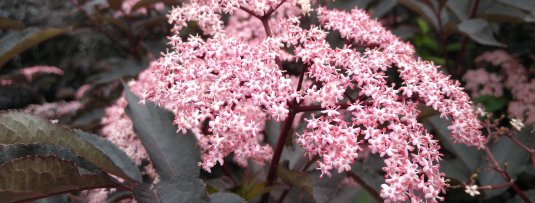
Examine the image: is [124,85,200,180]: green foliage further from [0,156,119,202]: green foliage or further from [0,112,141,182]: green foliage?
[0,156,119,202]: green foliage

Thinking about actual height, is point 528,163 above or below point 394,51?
below

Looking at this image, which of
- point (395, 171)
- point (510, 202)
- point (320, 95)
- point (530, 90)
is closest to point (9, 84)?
point (320, 95)

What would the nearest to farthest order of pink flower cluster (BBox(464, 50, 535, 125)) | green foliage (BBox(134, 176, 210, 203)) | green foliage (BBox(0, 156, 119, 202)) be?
1. green foliage (BBox(0, 156, 119, 202))
2. green foliage (BBox(134, 176, 210, 203))
3. pink flower cluster (BBox(464, 50, 535, 125))

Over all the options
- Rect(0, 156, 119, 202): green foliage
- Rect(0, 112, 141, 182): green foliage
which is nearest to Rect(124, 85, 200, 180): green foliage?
Rect(0, 112, 141, 182): green foliage

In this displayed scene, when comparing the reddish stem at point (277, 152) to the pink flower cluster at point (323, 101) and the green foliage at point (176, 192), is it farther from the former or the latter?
the green foliage at point (176, 192)

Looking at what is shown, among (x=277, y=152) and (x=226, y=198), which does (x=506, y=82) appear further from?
(x=226, y=198)

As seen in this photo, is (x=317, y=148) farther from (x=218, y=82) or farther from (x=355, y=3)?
(x=355, y=3)
